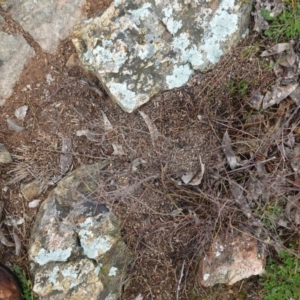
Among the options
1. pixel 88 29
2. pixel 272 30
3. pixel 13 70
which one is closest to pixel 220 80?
pixel 272 30

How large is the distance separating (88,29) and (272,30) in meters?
1.26

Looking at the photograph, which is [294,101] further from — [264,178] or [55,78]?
[55,78]

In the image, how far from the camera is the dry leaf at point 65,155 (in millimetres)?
3207

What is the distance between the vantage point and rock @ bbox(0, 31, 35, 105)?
126 inches

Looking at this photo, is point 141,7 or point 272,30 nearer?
point 141,7

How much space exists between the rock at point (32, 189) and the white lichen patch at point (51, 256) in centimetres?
40

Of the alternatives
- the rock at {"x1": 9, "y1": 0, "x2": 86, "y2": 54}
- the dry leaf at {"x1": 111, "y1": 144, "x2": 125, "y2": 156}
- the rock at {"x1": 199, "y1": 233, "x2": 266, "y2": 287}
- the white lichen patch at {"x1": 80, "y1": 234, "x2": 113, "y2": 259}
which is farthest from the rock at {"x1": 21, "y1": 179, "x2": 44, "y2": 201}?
the rock at {"x1": 199, "y1": 233, "x2": 266, "y2": 287}

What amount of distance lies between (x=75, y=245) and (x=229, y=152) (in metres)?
1.22

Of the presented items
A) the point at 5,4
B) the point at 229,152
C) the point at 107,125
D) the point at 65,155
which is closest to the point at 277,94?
the point at 229,152

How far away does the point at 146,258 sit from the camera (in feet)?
10.5

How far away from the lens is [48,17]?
320cm

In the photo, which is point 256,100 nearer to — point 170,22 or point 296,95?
point 296,95

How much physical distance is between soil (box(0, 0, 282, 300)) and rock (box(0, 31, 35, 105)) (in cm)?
4

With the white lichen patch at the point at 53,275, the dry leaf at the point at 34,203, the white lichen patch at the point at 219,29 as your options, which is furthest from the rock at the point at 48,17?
the white lichen patch at the point at 53,275
